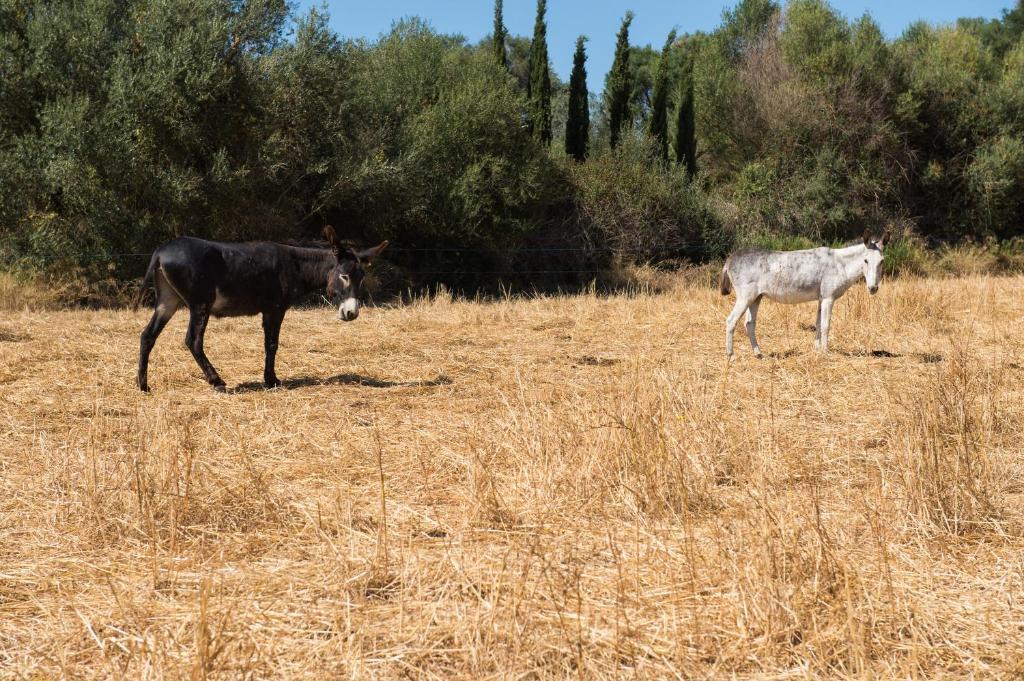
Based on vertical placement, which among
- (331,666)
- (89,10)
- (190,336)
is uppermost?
(89,10)

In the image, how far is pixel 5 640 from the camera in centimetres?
353

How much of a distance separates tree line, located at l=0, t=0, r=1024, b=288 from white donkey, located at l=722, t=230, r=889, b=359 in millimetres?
8816

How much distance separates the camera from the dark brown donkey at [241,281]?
8.98 m

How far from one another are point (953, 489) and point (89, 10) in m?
19.7

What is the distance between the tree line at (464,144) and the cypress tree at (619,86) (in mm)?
94

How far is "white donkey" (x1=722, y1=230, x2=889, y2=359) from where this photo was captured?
1145 cm

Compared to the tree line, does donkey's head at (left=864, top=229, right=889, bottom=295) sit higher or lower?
lower

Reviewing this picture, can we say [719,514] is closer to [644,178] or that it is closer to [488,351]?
[488,351]

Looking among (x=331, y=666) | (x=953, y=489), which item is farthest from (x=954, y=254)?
(x=331, y=666)

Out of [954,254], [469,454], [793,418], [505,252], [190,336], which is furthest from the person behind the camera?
[954,254]

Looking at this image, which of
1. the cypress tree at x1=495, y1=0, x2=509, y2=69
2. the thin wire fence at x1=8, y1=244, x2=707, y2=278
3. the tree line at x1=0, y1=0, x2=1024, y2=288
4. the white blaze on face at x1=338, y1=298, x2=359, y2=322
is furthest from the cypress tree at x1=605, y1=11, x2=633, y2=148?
the white blaze on face at x1=338, y1=298, x2=359, y2=322

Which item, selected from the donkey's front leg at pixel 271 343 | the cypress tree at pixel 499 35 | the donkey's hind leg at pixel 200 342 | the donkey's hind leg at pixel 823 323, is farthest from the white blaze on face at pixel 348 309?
the cypress tree at pixel 499 35

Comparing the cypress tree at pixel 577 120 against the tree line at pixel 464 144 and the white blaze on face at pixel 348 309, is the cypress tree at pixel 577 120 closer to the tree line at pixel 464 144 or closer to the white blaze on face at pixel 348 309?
the tree line at pixel 464 144

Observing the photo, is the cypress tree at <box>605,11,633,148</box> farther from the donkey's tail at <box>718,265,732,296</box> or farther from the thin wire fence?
the donkey's tail at <box>718,265,732,296</box>
